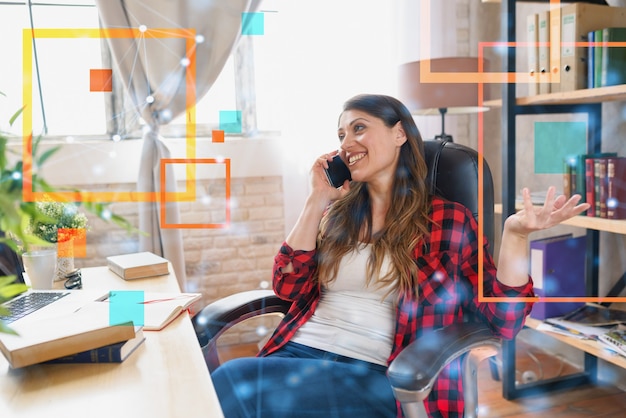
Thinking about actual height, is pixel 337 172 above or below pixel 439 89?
below

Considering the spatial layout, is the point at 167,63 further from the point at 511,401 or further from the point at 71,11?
the point at 511,401

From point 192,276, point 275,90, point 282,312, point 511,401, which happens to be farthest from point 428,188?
point 192,276

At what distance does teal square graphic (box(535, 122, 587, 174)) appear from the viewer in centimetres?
149

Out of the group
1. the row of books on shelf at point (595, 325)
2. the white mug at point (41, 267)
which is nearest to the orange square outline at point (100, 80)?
the white mug at point (41, 267)

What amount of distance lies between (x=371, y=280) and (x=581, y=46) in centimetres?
91

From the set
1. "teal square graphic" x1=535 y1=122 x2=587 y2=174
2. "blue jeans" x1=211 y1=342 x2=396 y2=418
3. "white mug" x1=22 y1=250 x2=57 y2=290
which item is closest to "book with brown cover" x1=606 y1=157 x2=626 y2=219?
"teal square graphic" x1=535 y1=122 x2=587 y2=174

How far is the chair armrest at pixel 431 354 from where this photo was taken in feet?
2.91

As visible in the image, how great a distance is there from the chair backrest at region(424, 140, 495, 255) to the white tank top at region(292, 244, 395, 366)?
218mm

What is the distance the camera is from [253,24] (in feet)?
7.79

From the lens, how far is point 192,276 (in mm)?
2459

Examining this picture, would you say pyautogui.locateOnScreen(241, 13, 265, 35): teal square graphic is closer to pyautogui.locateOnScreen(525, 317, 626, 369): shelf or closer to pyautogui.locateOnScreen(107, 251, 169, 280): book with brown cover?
pyautogui.locateOnScreen(107, 251, 169, 280): book with brown cover

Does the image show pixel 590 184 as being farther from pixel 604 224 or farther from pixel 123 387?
pixel 123 387

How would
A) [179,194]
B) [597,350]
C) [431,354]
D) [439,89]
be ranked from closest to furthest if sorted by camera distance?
[431,354], [597,350], [439,89], [179,194]

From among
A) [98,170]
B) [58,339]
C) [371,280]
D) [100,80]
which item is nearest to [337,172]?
[371,280]
